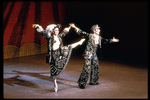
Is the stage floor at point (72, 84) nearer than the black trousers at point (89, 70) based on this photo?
Yes

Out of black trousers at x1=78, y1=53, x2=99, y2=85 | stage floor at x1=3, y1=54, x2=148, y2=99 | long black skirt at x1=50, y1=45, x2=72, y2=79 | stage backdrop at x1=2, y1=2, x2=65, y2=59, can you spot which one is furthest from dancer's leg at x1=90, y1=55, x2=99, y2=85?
stage backdrop at x1=2, y1=2, x2=65, y2=59

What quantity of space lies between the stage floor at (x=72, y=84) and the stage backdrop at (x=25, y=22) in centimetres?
139

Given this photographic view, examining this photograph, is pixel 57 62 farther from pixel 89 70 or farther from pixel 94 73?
pixel 94 73

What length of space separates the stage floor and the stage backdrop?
1.39 m

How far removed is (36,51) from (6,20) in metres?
1.73

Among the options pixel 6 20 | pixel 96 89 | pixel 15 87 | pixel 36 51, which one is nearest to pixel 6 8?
pixel 6 20

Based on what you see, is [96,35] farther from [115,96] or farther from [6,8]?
[6,8]

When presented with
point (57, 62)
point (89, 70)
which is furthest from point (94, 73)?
point (57, 62)

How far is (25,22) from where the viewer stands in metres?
6.86

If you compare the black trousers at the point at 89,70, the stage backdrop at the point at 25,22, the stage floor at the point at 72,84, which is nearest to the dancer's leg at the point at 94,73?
the black trousers at the point at 89,70

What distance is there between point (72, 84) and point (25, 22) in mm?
3915

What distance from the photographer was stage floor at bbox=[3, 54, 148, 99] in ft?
10.4

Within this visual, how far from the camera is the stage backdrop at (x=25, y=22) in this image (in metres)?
6.34

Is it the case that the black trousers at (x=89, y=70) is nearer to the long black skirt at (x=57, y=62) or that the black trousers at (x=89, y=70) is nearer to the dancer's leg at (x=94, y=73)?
the dancer's leg at (x=94, y=73)
